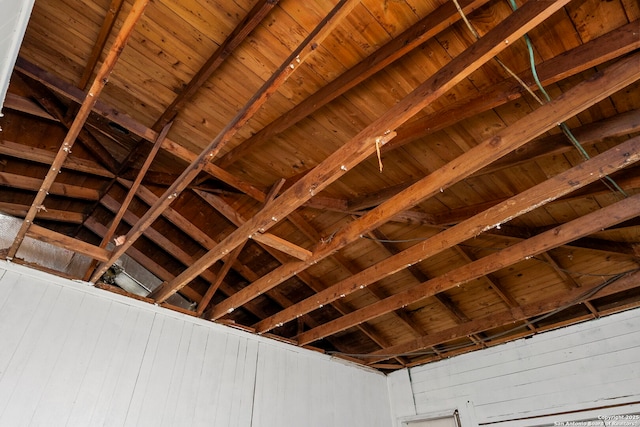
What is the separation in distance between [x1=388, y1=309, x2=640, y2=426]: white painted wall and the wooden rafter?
3610 mm

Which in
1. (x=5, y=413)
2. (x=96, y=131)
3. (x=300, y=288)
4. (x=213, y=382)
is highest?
(x=96, y=131)

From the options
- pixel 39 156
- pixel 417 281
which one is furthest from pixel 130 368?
pixel 417 281

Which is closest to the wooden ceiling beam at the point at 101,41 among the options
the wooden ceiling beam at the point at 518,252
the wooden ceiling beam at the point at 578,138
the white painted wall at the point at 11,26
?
the white painted wall at the point at 11,26

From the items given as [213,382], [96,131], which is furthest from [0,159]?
[213,382]

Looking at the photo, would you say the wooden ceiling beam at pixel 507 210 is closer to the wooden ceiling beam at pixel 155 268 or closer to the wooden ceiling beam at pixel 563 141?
the wooden ceiling beam at pixel 563 141

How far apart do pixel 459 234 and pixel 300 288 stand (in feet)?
8.88

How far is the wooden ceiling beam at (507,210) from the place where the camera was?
83.8 inches

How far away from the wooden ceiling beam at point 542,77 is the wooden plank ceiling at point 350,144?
1 cm

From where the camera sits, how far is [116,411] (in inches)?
127

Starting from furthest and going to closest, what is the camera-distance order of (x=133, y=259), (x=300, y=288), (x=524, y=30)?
(x=300, y=288) → (x=133, y=259) → (x=524, y=30)

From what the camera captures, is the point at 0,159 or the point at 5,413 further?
the point at 0,159

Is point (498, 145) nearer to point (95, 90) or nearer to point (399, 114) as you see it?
point (399, 114)

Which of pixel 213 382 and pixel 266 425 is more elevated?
pixel 213 382

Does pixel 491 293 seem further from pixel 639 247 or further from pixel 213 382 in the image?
pixel 213 382
